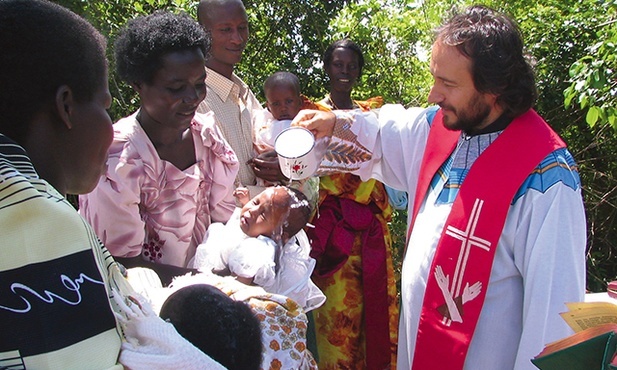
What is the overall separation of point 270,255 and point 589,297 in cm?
169

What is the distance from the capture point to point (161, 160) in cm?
230

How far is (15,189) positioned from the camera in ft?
3.14

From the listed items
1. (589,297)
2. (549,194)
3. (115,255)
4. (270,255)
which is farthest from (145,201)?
(589,297)

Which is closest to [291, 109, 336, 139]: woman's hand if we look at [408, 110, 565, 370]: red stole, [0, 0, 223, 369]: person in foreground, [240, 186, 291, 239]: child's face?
[240, 186, 291, 239]: child's face

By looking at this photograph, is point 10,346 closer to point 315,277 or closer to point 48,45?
point 48,45

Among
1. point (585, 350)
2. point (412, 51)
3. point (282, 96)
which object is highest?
point (412, 51)

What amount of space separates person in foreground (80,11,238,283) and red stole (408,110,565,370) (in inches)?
37.5

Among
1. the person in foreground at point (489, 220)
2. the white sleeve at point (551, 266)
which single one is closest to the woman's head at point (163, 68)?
the person in foreground at point (489, 220)

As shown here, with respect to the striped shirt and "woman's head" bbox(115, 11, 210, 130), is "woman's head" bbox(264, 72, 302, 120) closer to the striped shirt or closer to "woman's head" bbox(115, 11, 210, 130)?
"woman's head" bbox(115, 11, 210, 130)

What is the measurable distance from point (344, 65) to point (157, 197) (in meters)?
1.98

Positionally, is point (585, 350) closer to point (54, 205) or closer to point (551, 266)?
point (551, 266)

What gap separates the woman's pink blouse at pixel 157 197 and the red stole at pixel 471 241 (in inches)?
37.3

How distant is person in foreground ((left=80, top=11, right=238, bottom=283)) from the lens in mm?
2162

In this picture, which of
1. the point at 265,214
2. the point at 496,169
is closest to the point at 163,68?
the point at 265,214
